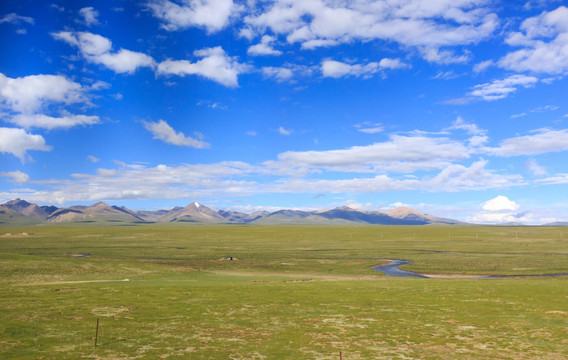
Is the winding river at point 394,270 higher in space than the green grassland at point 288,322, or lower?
lower

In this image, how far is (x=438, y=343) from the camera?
2050 centimetres

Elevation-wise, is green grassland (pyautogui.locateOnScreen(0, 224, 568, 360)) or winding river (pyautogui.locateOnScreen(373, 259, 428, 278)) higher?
green grassland (pyautogui.locateOnScreen(0, 224, 568, 360))

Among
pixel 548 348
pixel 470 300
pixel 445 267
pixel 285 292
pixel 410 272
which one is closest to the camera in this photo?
pixel 548 348

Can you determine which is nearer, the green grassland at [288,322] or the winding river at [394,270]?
the green grassland at [288,322]

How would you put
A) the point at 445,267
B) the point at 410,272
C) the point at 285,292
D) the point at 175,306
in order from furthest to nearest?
the point at 445,267, the point at 410,272, the point at 285,292, the point at 175,306

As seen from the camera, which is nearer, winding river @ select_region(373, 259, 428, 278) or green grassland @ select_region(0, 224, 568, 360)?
green grassland @ select_region(0, 224, 568, 360)

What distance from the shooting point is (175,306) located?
3028 centimetres

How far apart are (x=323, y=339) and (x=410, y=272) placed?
51.9m

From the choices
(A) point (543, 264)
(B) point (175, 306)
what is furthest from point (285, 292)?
(A) point (543, 264)

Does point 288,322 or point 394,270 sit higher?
point 288,322

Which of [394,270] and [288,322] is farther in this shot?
[394,270]

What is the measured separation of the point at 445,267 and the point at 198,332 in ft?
208

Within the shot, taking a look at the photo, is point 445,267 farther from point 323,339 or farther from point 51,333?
point 51,333

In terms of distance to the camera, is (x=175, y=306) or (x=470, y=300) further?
(x=470, y=300)
